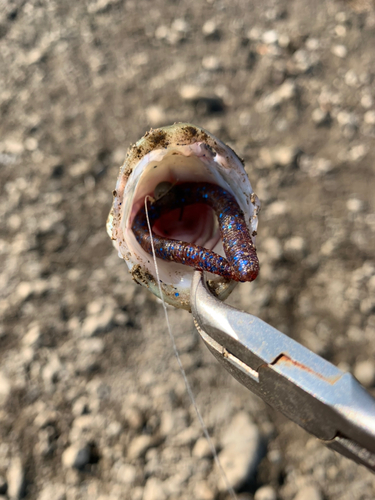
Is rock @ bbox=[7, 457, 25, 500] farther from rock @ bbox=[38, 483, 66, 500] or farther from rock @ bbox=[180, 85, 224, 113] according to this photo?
rock @ bbox=[180, 85, 224, 113]

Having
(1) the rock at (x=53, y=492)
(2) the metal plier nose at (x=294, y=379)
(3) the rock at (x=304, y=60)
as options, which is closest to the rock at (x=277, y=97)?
(3) the rock at (x=304, y=60)

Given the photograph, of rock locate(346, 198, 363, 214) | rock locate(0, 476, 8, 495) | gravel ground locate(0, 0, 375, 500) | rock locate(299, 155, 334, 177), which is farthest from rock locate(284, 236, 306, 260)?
rock locate(0, 476, 8, 495)

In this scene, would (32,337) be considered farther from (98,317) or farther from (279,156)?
(279,156)

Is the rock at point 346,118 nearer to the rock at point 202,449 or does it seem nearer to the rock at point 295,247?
the rock at point 295,247

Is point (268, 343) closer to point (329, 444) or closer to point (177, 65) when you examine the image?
point (329, 444)

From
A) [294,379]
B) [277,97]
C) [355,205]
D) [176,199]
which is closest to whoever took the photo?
[294,379]

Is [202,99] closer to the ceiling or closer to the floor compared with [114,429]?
closer to the ceiling

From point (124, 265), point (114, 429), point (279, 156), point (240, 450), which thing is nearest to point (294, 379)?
point (240, 450)
